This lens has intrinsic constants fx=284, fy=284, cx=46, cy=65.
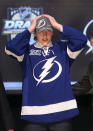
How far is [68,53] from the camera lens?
6.61ft

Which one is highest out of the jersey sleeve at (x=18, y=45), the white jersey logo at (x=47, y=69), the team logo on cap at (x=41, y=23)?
the team logo on cap at (x=41, y=23)

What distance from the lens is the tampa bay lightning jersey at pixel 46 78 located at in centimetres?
191

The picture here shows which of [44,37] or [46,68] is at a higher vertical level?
[44,37]

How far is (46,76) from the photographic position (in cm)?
193

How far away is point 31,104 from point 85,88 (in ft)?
2.35

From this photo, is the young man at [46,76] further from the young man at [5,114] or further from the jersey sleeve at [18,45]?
the young man at [5,114]

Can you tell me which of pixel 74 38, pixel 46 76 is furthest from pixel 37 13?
pixel 46 76

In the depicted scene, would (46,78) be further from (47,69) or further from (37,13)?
(37,13)

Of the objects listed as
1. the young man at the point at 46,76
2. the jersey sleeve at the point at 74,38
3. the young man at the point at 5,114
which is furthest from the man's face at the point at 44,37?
the young man at the point at 5,114

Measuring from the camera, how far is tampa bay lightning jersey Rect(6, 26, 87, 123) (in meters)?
1.91

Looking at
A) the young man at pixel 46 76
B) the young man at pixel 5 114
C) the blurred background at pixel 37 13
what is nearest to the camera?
the young man at pixel 5 114

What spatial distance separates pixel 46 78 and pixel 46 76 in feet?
0.05

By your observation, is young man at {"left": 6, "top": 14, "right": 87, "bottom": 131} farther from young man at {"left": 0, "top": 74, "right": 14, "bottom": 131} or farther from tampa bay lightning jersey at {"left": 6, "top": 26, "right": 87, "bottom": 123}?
young man at {"left": 0, "top": 74, "right": 14, "bottom": 131}

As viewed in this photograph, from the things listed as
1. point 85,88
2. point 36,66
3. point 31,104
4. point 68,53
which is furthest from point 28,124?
point 85,88
